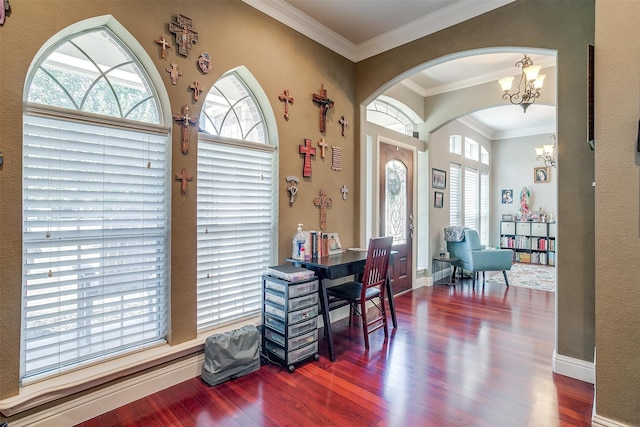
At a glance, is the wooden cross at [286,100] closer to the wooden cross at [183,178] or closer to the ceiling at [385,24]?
the ceiling at [385,24]

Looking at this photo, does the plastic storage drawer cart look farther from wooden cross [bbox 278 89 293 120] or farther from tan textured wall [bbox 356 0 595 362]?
tan textured wall [bbox 356 0 595 362]

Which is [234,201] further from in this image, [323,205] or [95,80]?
[95,80]

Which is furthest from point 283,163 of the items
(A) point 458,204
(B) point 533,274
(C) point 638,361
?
(B) point 533,274

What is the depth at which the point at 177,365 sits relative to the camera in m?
2.22

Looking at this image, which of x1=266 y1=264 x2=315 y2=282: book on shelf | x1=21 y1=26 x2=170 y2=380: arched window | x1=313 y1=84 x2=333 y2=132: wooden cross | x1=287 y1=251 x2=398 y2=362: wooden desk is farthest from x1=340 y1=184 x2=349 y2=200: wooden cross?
x1=21 y1=26 x2=170 y2=380: arched window

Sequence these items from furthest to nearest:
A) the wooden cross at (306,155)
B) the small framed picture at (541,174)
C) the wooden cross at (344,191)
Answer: the small framed picture at (541,174) → the wooden cross at (344,191) → the wooden cross at (306,155)

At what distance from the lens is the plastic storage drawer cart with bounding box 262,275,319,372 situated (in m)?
2.41

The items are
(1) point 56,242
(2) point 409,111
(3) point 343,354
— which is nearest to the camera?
(1) point 56,242

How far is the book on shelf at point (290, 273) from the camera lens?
245 cm

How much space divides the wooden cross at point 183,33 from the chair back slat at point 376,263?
2056 millimetres

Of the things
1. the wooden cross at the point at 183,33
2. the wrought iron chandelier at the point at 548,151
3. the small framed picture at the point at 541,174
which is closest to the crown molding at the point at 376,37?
the wooden cross at the point at 183,33

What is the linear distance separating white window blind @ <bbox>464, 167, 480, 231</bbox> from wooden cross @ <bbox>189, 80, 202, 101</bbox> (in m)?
5.61

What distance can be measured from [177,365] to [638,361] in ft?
8.98

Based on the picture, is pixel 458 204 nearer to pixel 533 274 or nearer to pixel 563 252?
pixel 533 274
